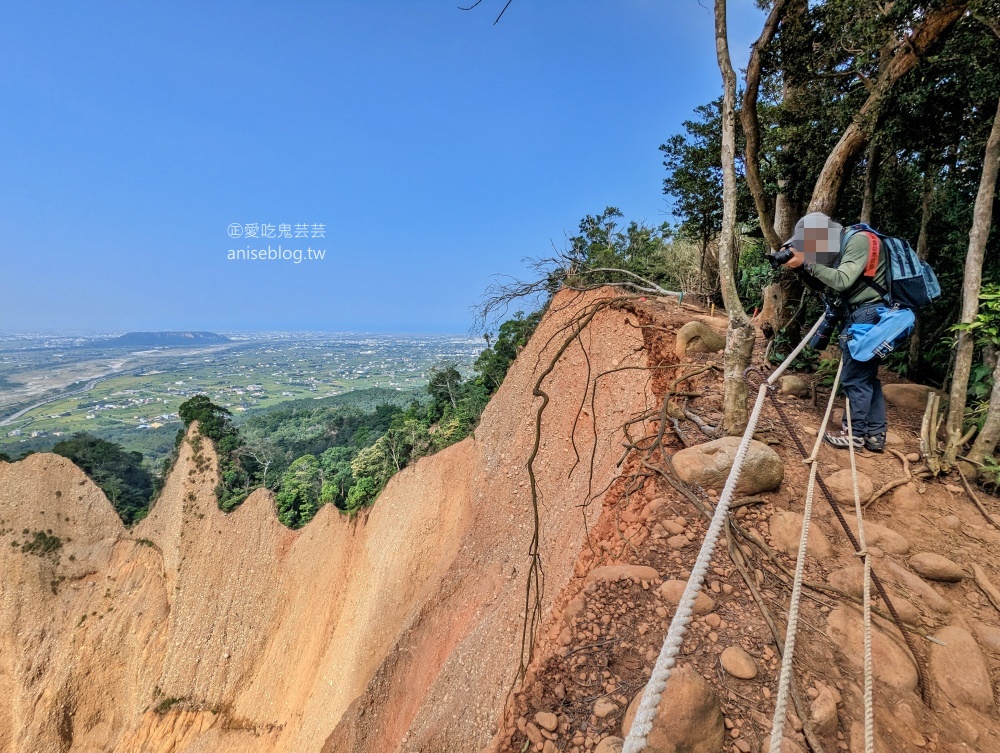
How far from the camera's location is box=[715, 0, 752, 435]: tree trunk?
125 inches

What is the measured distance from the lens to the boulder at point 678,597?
231cm

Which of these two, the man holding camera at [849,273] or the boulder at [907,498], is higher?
the man holding camera at [849,273]

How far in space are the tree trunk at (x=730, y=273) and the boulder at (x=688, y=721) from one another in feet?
7.14

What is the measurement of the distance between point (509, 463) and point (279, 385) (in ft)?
231

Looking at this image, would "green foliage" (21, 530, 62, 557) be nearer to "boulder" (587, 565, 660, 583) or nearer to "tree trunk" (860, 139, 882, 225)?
"boulder" (587, 565, 660, 583)

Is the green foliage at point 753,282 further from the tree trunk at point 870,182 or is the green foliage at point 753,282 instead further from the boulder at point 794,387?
the boulder at point 794,387

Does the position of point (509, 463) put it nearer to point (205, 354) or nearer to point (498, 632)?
point (498, 632)

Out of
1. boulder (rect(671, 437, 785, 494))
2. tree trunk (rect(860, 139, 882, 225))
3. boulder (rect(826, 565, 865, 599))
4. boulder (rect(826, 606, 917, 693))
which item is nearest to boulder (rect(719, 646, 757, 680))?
boulder (rect(826, 606, 917, 693))

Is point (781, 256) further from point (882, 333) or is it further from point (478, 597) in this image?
point (478, 597)

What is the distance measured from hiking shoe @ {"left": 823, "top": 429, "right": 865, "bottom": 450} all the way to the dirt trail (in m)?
0.17

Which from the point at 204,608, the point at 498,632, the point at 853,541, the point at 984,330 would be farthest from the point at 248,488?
the point at 984,330

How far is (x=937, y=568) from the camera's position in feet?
8.01

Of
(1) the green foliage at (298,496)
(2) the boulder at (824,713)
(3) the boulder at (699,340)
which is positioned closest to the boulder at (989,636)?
(2) the boulder at (824,713)

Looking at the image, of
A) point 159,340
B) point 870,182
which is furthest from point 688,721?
point 159,340
